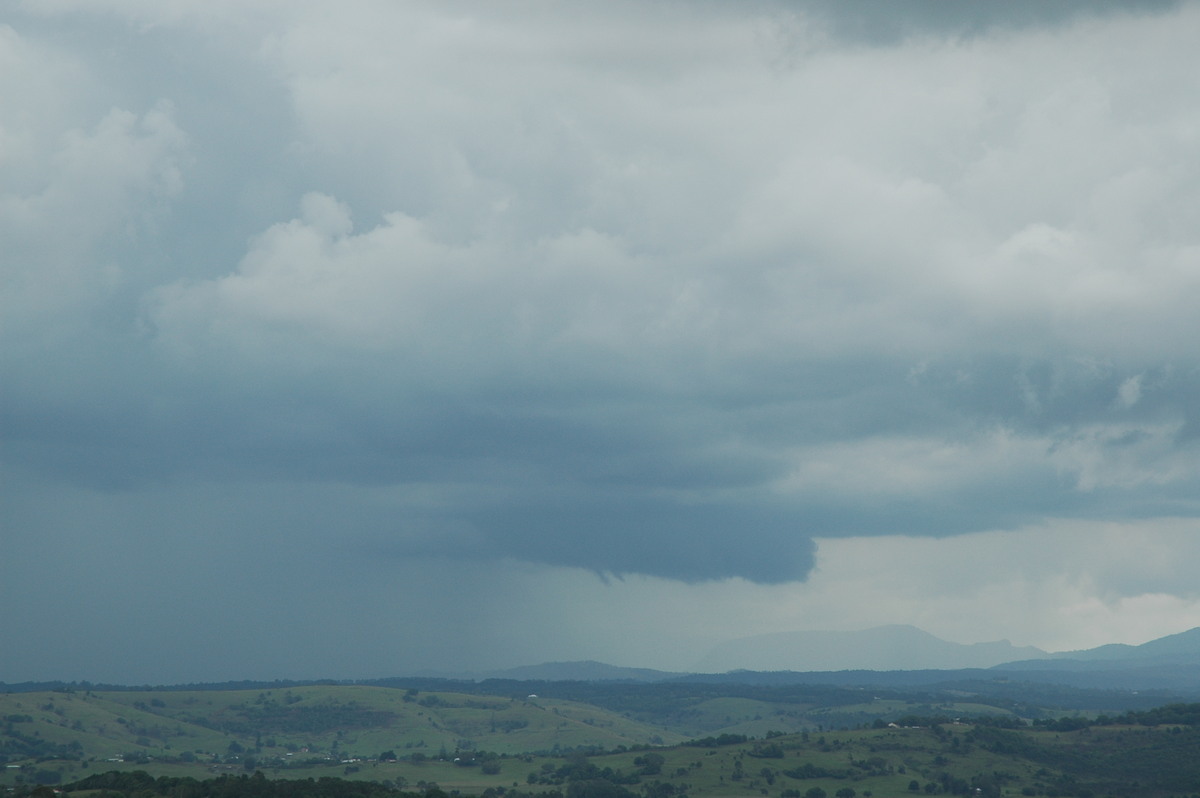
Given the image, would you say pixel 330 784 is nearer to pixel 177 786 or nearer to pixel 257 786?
pixel 257 786

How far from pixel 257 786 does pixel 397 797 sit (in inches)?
820

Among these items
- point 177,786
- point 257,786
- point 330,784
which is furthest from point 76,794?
point 330,784

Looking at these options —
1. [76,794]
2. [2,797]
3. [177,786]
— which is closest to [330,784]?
[177,786]

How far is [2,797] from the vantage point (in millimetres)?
173750

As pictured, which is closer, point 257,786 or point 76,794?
point 76,794

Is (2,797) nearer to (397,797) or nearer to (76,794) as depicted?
(76,794)

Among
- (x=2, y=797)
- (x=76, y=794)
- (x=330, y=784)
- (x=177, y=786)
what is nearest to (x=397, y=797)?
(x=330, y=784)

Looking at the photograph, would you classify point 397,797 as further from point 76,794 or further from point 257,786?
point 76,794

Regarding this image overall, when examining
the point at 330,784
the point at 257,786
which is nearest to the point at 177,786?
the point at 257,786

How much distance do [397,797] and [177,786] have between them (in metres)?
31.2

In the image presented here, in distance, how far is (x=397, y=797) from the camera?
170750 millimetres

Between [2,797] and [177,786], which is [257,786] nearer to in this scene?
[177,786]

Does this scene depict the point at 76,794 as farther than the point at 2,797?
No

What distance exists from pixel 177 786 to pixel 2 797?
1088 inches
